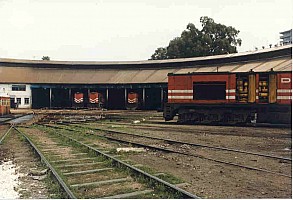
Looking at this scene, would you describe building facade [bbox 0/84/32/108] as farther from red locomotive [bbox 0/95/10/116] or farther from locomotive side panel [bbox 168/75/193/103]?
locomotive side panel [bbox 168/75/193/103]

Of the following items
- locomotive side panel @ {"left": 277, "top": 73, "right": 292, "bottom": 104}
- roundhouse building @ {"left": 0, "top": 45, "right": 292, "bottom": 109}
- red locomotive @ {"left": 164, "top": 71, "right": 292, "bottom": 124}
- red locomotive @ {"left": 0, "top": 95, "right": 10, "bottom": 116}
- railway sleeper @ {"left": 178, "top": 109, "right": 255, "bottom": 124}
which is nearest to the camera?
locomotive side panel @ {"left": 277, "top": 73, "right": 292, "bottom": 104}

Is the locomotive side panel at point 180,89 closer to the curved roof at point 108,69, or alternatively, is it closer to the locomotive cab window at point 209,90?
the locomotive cab window at point 209,90

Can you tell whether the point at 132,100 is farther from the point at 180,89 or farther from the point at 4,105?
the point at 180,89

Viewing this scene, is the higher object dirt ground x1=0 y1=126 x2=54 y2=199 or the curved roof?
the curved roof

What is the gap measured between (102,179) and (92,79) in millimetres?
45362

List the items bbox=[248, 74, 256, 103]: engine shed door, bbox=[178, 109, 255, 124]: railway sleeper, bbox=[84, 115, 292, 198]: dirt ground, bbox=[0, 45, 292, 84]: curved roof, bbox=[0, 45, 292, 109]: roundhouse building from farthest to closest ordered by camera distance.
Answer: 1. bbox=[0, 45, 292, 109]: roundhouse building
2. bbox=[0, 45, 292, 84]: curved roof
3. bbox=[178, 109, 255, 124]: railway sleeper
4. bbox=[248, 74, 256, 103]: engine shed door
5. bbox=[84, 115, 292, 198]: dirt ground

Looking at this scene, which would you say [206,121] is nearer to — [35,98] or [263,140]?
[263,140]

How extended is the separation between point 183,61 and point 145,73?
611 cm

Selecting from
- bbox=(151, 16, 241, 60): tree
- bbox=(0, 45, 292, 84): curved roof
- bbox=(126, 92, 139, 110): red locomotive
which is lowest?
bbox=(126, 92, 139, 110): red locomotive

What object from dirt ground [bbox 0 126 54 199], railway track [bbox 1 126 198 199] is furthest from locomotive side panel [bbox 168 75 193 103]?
railway track [bbox 1 126 198 199]

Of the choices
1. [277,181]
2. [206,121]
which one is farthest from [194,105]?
[277,181]

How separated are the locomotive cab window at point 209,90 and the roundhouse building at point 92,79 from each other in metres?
22.7

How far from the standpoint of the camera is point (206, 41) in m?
75.5

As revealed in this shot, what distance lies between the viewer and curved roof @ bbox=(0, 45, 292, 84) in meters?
45.6
